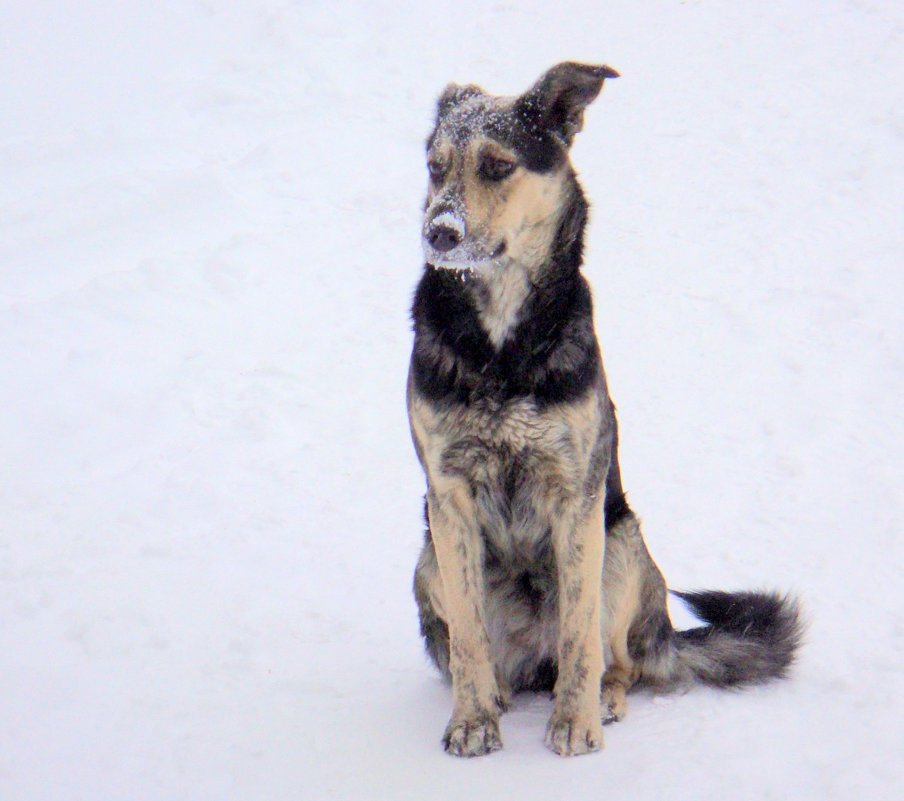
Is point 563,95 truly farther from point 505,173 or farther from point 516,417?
point 516,417

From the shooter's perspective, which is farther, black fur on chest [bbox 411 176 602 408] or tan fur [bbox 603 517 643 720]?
tan fur [bbox 603 517 643 720]

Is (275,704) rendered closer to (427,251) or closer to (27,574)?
(27,574)

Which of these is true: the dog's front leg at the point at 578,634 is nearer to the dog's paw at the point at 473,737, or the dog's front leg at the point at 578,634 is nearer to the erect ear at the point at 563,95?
the dog's paw at the point at 473,737

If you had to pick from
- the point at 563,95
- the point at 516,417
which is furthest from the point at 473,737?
the point at 563,95

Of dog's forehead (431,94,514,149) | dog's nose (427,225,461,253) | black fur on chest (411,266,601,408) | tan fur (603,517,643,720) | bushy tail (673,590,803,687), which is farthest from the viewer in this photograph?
bushy tail (673,590,803,687)

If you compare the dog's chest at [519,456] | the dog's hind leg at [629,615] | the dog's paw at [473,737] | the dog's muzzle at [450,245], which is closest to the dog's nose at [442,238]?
the dog's muzzle at [450,245]

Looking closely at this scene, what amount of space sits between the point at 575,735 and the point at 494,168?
6.50 feet

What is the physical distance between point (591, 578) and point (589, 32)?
384 inches

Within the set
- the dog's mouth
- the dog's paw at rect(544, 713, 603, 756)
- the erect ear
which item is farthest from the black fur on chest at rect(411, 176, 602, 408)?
the dog's paw at rect(544, 713, 603, 756)

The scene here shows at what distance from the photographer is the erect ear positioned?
383cm

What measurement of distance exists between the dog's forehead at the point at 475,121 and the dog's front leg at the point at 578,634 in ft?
4.43

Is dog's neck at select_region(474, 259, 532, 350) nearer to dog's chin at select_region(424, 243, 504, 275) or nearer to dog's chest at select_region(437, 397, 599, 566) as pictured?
dog's chin at select_region(424, 243, 504, 275)

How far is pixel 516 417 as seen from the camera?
3.59 metres

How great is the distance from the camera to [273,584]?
5.07 m
